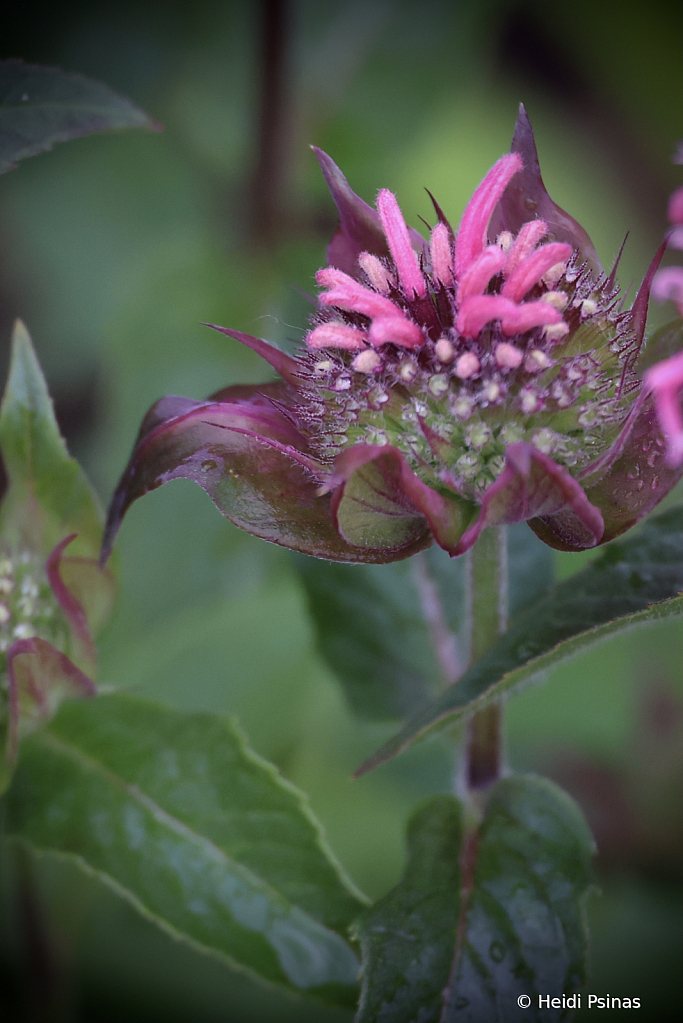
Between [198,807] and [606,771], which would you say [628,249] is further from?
[198,807]

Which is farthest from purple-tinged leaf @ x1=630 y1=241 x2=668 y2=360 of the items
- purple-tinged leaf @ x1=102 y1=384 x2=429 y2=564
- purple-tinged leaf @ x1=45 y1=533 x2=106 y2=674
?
purple-tinged leaf @ x1=45 y1=533 x2=106 y2=674

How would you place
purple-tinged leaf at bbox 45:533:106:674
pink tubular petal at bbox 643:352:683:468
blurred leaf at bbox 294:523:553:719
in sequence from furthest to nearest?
1. blurred leaf at bbox 294:523:553:719
2. purple-tinged leaf at bbox 45:533:106:674
3. pink tubular petal at bbox 643:352:683:468

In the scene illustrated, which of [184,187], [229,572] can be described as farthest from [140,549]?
[184,187]

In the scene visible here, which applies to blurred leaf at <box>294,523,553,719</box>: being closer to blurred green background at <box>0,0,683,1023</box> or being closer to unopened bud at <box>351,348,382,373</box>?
blurred green background at <box>0,0,683,1023</box>

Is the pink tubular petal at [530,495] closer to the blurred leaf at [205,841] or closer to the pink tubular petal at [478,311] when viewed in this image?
the pink tubular petal at [478,311]

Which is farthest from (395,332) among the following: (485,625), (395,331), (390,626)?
(390,626)

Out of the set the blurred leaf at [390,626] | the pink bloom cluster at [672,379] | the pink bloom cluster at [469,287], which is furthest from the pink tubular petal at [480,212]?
the blurred leaf at [390,626]
